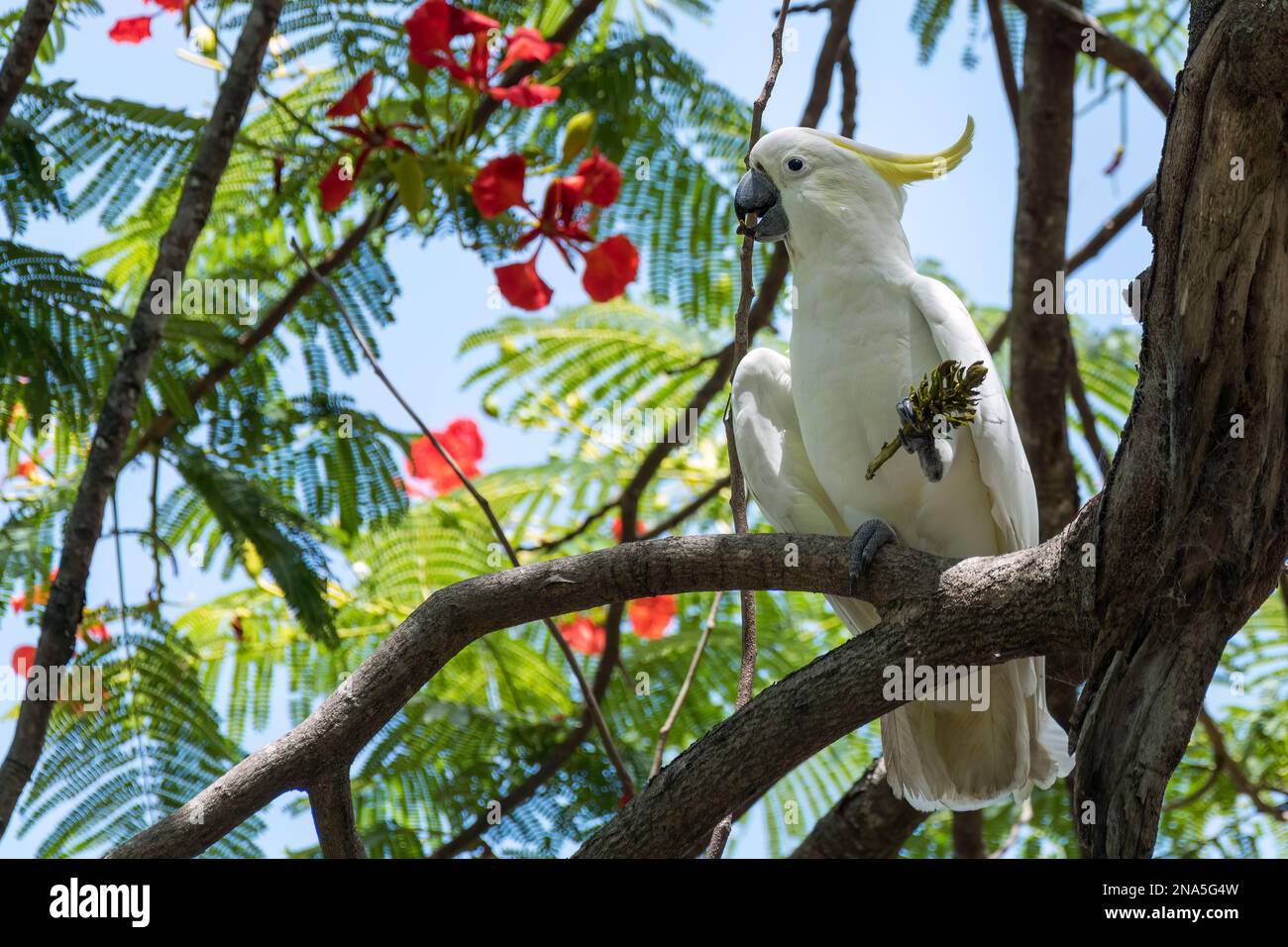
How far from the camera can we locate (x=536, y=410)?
5.23m

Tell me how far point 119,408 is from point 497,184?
1.04m

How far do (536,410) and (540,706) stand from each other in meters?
1.34

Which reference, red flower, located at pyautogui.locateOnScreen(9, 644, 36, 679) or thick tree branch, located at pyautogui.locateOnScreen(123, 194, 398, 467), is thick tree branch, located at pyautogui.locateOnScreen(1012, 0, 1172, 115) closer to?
thick tree branch, located at pyautogui.locateOnScreen(123, 194, 398, 467)

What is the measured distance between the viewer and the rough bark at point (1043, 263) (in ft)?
13.0

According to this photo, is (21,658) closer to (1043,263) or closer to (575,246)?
(575,246)

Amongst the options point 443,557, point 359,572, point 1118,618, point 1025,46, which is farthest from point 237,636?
point 1025,46

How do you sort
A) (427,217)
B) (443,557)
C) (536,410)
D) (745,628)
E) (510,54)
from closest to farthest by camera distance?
1. (745,628)
2. (510,54)
3. (427,217)
4. (443,557)
5. (536,410)

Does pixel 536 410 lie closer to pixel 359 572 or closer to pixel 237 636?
pixel 359 572

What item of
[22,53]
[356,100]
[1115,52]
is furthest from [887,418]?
[22,53]

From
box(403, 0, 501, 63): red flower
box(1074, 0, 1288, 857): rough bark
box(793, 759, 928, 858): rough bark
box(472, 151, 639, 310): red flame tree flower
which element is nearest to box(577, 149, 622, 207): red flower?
box(472, 151, 639, 310): red flame tree flower

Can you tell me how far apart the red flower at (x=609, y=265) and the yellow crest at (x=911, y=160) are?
0.62 metres

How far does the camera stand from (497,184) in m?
3.22

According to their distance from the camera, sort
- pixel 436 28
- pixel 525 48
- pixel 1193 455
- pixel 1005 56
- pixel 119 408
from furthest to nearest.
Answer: pixel 1005 56 → pixel 525 48 → pixel 436 28 → pixel 119 408 → pixel 1193 455

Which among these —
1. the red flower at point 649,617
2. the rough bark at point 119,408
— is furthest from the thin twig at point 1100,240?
the rough bark at point 119,408
